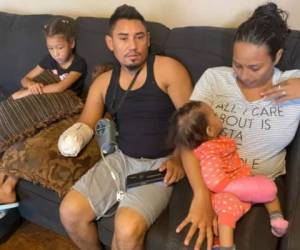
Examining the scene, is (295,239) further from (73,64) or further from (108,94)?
(73,64)

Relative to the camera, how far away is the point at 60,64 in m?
2.12

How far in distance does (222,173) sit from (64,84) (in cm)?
102

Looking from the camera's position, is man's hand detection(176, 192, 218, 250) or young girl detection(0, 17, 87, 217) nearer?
man's hand detection(176, 192, 218, 250)

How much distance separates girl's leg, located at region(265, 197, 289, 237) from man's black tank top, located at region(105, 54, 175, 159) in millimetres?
501

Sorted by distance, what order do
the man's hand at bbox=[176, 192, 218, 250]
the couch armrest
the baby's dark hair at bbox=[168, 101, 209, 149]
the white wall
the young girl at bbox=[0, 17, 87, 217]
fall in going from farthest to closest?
the young girl at bbox=[0, 17, 87, 217], the white wall, the baby's dark hair at bbox=[168, 101, 209, 149], the man's hand at bbox=[176, 192, 218, 250], the couch armrest

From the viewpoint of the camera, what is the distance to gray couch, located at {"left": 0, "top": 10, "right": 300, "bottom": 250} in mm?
1333

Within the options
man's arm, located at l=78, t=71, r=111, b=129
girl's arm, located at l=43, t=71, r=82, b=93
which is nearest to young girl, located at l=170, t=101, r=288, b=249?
man's arm, located at l=78, t=71, r=111, b=129

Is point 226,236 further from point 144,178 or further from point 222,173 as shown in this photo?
point 144,178

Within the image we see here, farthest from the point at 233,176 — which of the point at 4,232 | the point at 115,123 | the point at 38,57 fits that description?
the point at 38,57

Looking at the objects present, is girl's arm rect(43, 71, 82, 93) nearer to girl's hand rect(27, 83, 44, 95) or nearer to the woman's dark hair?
girl's hand rect(27, 83, 44, 95)

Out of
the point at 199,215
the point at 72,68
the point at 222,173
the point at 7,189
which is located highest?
the point at 72,68

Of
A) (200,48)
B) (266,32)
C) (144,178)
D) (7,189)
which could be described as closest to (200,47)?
(200,48)

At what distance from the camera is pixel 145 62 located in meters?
1.76

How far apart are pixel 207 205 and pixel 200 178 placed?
0.11m
